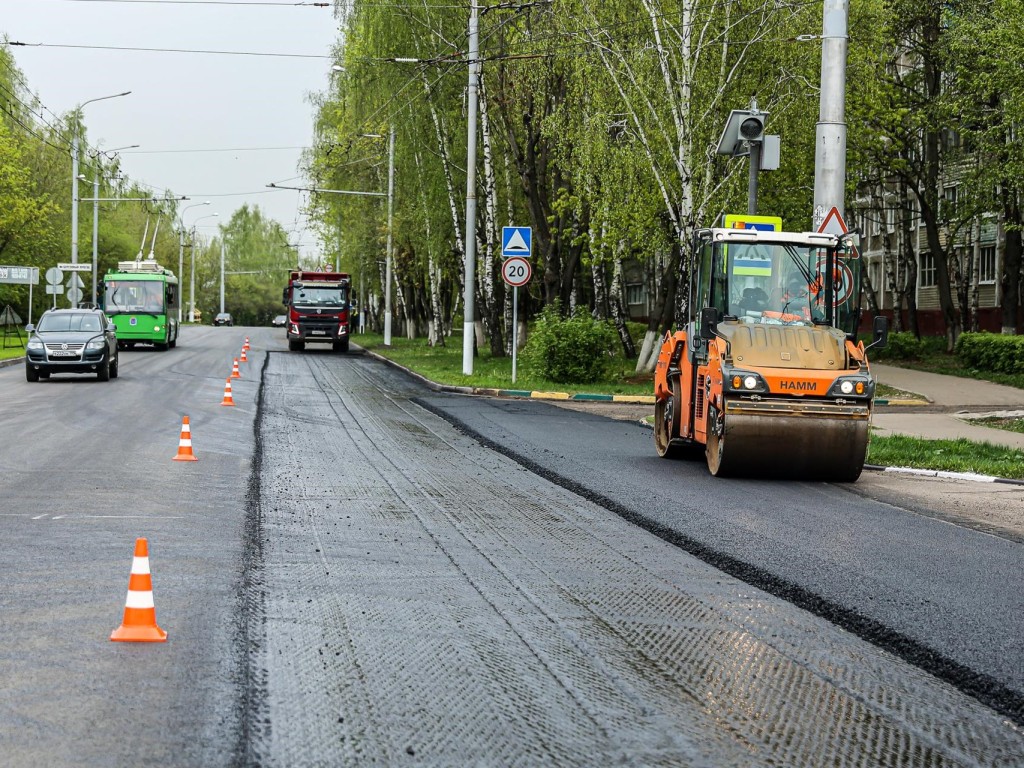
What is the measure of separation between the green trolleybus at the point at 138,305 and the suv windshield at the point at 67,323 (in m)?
20.2

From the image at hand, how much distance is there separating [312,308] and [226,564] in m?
44.1

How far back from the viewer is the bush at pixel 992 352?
33.4m

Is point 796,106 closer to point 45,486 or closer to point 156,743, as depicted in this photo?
point 45,486

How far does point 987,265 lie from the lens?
53.8m

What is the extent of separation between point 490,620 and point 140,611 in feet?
5.79

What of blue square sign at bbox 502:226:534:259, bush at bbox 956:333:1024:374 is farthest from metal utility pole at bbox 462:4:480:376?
bush at bbox 956:333:1024:374

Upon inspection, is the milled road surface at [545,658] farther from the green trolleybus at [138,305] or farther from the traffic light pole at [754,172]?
the green trolleybus at [138,305]

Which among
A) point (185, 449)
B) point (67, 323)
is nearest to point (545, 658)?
point (185, 449)

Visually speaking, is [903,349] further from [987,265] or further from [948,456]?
[948,456]

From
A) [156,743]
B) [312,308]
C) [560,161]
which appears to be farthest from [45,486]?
[312,308]

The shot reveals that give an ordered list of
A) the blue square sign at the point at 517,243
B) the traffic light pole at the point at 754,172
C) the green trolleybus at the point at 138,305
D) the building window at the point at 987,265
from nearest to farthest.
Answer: the traffic light pole at the point at 754,172 → the blue square sign at the point at 517,243 → the green trolleybus at the point at 138,305 → the building window at the point at 987,265

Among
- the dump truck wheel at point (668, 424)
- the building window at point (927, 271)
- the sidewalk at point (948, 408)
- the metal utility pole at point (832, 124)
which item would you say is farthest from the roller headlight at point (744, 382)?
the building window at point (927, 271)

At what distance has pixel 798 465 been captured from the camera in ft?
45.4

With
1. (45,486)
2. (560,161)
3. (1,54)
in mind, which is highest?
(1,54)
